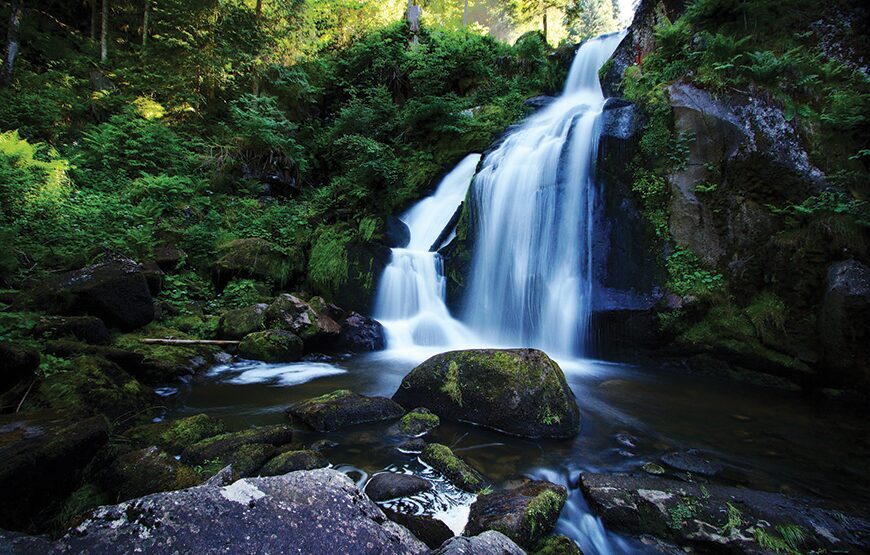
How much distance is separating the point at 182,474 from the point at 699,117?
33.2 feet

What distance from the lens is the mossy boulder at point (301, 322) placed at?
7.37 meters

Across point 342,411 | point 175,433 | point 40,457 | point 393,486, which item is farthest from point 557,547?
point 175,433

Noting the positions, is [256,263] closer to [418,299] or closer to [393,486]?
[418,299]

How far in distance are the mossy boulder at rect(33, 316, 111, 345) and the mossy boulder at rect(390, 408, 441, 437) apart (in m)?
4.36

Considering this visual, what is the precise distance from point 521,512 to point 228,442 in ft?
8.56

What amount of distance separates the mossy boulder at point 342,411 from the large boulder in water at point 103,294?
3.57m

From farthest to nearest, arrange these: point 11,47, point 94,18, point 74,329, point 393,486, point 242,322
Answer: point 94,18, point 11,47, point 242,322, point 74,329, point 393,486

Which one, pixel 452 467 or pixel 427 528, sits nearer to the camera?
pixel 427 528

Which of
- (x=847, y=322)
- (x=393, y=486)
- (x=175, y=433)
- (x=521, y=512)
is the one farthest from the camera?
(x=847, y=322)

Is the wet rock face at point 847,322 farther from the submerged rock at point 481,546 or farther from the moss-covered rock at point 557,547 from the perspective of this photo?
the submerged rock at point 481,546

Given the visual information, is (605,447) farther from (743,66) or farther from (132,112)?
(132,112)

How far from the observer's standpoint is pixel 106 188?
988cm

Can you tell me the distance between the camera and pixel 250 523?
168 cm

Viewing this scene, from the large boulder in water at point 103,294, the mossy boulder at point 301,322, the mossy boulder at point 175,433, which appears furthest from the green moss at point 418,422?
the large boulder in water at point 103,294
